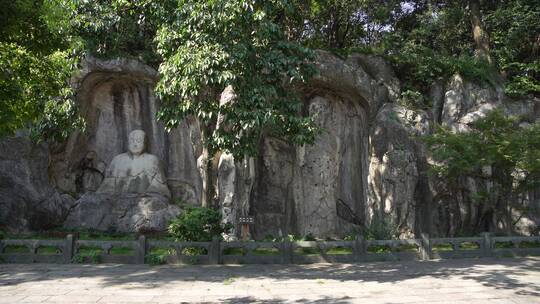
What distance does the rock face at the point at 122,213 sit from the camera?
1530 centimetres

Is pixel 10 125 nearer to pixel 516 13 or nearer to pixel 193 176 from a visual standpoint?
pixel 193 176

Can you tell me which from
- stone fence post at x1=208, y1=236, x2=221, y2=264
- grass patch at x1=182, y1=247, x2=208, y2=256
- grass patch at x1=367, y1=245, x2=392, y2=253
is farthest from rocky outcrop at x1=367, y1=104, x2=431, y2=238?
grass patch at x1=182, y1=247, x2=208, y2=256

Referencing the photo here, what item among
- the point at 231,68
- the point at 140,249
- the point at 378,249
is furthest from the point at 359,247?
the point at 231,68

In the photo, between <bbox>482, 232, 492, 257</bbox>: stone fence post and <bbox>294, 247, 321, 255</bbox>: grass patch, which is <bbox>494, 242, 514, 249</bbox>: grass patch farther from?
<bbox>294, 247, 321, 255</bbox>: grass patch

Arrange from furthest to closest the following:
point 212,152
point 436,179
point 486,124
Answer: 1. point 436,179
2. point 486,124
3. point 212,152

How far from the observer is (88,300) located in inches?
270

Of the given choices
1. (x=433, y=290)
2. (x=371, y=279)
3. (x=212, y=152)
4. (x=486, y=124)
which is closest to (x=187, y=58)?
(x=212, y=152)

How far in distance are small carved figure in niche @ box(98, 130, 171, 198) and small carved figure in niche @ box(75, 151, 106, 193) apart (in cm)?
80

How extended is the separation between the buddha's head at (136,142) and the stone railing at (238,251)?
5.91 metres

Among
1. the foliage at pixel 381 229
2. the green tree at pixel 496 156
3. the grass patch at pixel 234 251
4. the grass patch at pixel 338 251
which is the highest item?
the green tree at pixel 496 156

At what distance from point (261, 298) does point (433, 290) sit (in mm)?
2944

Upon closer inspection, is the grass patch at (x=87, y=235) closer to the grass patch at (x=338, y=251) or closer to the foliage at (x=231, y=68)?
the foliage at (x=231, y=68)

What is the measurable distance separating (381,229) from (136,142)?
9.83m

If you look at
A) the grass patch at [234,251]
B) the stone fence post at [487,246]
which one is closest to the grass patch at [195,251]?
the grass patch at [234,251]
